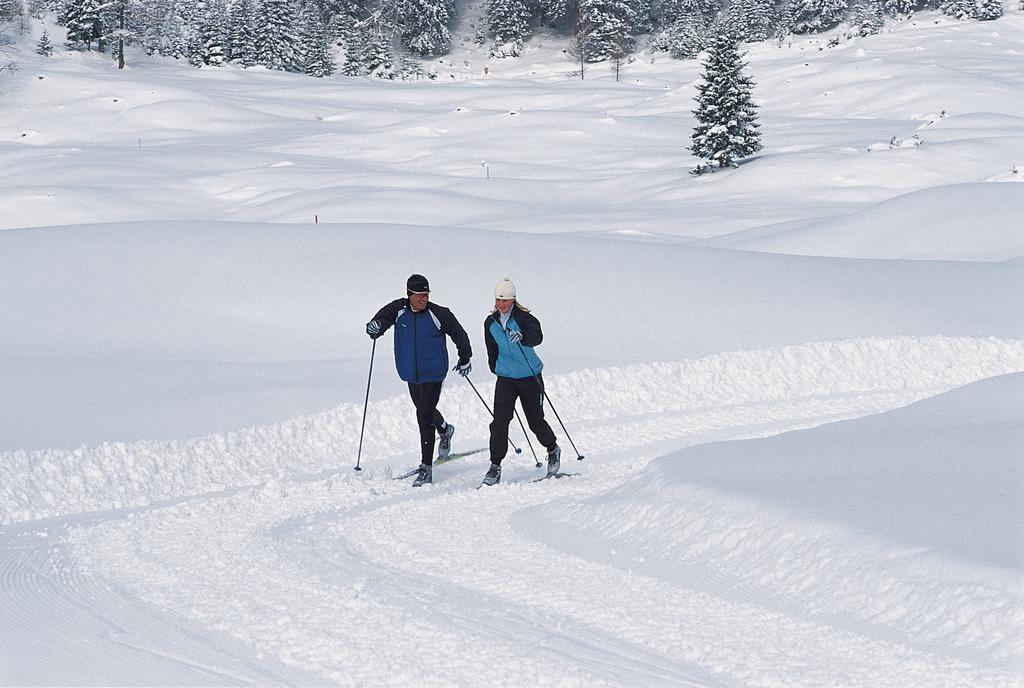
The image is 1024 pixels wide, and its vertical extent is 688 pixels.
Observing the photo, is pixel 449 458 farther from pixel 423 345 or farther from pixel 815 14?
pixel 815 14

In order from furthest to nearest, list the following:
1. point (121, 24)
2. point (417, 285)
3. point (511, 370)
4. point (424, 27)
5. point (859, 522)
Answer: point (424, 27) < point (121, 24) < point (511, 370) < point (417, 285) < point (859, 522)

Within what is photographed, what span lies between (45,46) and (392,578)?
2420 inches

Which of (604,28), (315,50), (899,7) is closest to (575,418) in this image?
(315,50)

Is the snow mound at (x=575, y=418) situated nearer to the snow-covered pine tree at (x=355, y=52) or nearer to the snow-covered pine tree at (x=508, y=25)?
the snow-covered pine tree at (x=355, y=52)

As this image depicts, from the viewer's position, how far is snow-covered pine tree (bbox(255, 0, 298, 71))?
64.3 m

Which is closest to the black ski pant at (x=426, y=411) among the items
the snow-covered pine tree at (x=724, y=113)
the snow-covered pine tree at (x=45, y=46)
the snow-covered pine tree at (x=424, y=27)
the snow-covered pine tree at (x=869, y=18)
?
the snow-covered pine tree at (x=724, y=113)

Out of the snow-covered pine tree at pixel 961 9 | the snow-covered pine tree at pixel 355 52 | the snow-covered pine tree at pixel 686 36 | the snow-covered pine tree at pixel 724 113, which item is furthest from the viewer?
→ the snow-covered pine tree at pixel 355 52

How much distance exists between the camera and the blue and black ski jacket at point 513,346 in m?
8.29

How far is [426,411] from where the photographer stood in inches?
342

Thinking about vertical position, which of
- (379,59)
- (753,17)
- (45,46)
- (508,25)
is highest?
(753,17)

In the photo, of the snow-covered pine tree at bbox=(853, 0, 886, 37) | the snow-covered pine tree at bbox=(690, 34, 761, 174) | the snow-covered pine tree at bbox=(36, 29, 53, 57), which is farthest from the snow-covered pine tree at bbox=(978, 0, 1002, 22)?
the snow-covered pine tree at bbox=(36, 29, 53, 57)

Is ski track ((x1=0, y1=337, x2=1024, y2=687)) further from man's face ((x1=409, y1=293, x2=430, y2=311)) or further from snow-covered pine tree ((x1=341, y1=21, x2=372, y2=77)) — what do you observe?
snow-covered pine tree ((x1=341, y1=21, x2=372, y2=77))

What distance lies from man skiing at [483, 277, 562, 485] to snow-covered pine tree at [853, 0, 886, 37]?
210ft

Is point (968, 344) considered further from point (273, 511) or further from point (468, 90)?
point (468, 90)
